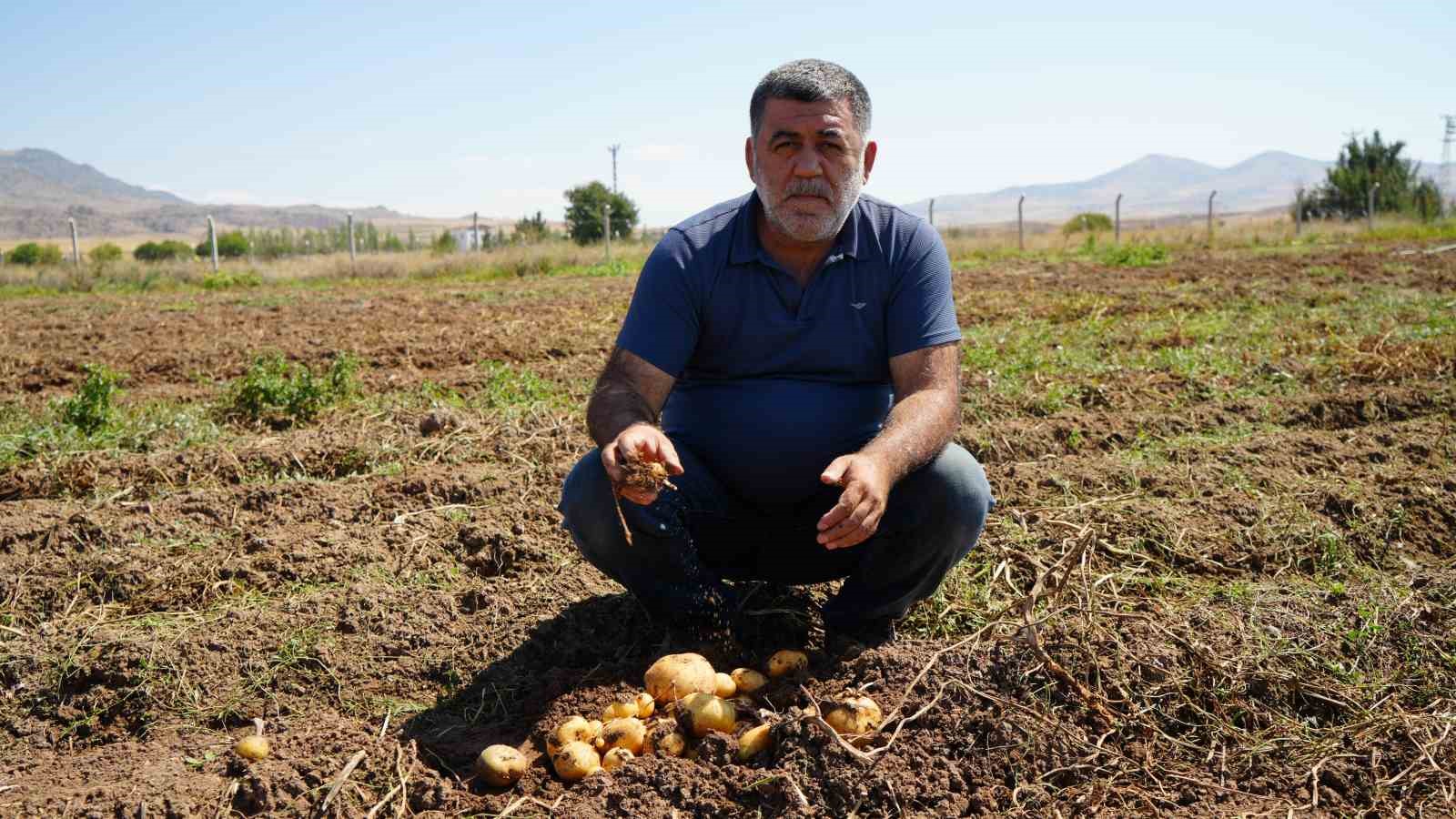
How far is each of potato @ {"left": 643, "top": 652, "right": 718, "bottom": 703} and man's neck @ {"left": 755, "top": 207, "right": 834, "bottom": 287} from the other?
3.85 ft

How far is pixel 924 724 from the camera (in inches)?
105

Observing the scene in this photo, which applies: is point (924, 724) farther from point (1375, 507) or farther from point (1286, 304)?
point (1286, 304)

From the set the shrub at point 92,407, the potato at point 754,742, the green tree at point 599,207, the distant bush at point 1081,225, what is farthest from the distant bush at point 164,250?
the potato at point 754,742

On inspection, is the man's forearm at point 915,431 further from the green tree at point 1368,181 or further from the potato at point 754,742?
the green tree at point 1368,181

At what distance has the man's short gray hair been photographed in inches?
124

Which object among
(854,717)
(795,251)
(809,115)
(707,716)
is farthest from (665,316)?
(854,717)

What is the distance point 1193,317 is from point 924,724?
28.3 feet

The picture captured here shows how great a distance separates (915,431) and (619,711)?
105cm


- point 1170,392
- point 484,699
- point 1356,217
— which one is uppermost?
point 1356,217

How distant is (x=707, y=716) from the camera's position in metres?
2.68

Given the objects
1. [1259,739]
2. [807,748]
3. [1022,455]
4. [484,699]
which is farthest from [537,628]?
[1022,455]

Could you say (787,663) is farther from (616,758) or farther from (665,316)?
(665,316)

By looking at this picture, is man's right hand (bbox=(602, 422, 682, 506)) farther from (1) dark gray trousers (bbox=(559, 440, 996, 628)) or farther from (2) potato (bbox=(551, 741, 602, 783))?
Result: (2) potato (bbox=(551, 741, 602, 783))

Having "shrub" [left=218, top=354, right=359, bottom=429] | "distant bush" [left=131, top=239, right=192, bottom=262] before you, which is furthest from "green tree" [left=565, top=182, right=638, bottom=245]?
"shrub" [left=218, top=354, right=359, bottom=429]
